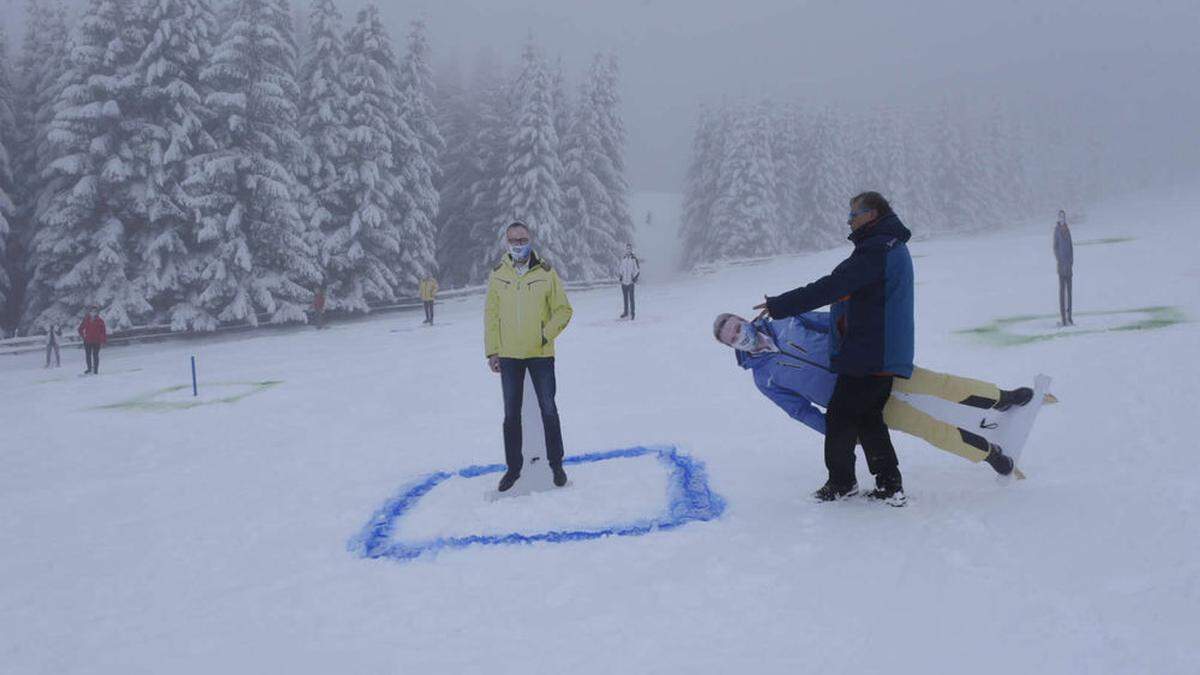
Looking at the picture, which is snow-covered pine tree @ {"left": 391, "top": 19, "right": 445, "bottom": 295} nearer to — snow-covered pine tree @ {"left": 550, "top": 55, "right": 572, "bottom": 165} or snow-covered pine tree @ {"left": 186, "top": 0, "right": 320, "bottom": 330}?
snow-covered pine tree @ {"left": 186, "top": 0, "right": 320, "bottom": 330}

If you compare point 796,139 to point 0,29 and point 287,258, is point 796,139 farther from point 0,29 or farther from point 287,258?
point 0,29

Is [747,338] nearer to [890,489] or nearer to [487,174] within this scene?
[890,489]

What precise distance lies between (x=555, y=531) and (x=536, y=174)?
110 feet

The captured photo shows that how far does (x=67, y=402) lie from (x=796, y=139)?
55143 mm

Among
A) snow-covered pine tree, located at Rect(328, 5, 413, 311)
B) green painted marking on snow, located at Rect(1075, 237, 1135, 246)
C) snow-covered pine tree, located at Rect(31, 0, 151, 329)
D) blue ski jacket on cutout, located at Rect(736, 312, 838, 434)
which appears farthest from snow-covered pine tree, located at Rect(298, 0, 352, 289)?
green painted marking on snow, located at Rect(1075, 237, 1135, 246)

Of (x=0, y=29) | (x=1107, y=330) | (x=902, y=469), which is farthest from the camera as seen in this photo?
(x=0, y=29)

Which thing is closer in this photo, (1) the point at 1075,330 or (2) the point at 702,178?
(1) the point at 1075,330

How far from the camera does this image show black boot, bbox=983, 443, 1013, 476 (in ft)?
16.9

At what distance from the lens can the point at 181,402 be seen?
13.4m

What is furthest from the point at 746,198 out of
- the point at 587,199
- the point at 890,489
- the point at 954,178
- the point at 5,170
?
the point at 890,489

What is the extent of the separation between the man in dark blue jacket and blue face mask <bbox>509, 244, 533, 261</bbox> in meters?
2.20

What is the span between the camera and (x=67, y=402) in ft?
47.4

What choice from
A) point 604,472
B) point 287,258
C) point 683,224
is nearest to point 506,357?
point 604,472

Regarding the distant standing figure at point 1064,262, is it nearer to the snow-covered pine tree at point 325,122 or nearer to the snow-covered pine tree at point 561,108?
the snow-covered pine tree at point 325,122
